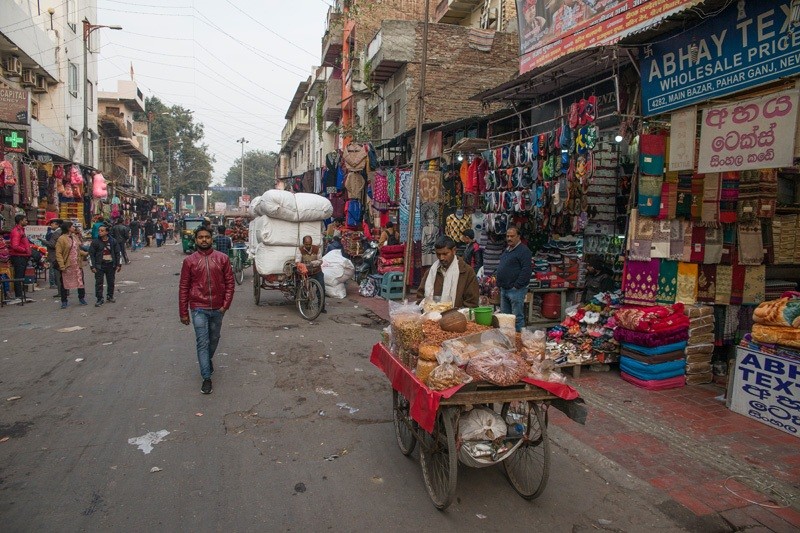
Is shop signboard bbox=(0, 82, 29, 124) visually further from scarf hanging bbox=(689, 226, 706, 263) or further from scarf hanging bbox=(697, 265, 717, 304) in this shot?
scarf hanging bbox=(697, 265, 717, 304)

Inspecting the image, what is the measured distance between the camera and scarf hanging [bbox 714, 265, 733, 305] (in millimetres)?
6891

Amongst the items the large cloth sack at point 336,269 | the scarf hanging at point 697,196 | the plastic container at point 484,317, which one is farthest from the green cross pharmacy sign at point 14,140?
the scarf hanging at point 697,196

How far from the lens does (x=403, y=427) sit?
4727 mm

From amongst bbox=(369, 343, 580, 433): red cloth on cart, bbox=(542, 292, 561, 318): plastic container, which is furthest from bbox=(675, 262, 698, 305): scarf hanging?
bbox=(369, 343, 580, 433): red cloth on cart

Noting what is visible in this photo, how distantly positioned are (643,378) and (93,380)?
22.5 ft

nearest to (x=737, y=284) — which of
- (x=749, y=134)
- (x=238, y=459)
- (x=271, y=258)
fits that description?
(x=749, y=134)

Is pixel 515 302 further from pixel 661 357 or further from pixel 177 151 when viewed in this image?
pixel 177 151

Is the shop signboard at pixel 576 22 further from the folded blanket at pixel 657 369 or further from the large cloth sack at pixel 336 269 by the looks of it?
the large cloth sack at pixel 336 269

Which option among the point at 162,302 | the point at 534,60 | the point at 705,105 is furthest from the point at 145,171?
the point at 705,105

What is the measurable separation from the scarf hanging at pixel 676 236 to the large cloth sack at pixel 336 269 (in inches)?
337

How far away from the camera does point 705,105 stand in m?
6.31

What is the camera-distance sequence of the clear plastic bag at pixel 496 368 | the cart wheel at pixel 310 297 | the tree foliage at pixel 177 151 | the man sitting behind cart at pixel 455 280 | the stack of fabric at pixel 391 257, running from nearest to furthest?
the clear plastic bag at pixel 496 368
the man sitting behind cart at pixel 455 280
the cart wheel at pixel 310 297
the stack of fabric at pixel 391 257
the tree foliage at pixel 177 151

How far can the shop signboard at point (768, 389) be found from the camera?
5250 mm

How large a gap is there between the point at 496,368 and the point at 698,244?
4.66 metres
